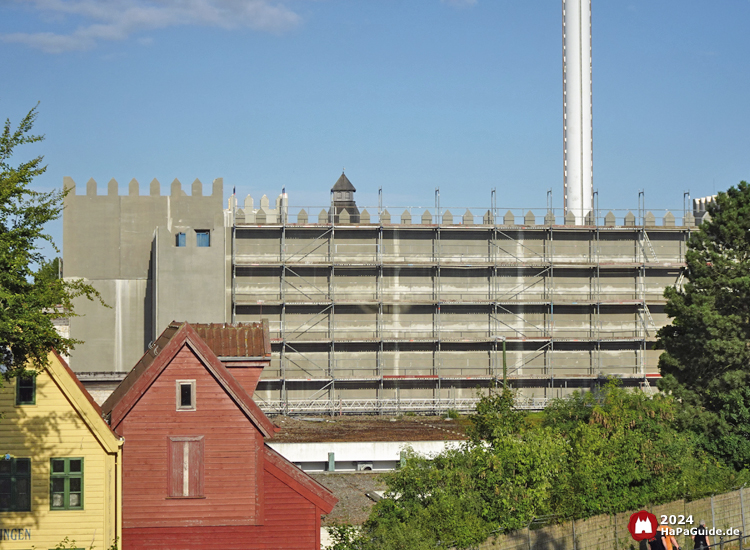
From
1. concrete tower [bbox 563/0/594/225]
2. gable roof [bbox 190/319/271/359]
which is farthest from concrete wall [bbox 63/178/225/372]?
gable roof [bbox 190/319/271/359]

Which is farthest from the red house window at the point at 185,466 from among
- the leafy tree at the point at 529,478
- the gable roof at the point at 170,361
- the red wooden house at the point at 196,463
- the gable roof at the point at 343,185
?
the gable roof at the point at 343,185

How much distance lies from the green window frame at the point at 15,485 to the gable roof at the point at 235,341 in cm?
603

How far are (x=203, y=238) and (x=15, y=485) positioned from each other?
125ft

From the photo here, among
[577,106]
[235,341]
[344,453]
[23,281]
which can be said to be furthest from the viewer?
[577,106]

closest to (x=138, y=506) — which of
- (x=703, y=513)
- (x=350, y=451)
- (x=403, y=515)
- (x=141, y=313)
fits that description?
(x=403, y=515)

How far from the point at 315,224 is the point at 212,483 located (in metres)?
39.4

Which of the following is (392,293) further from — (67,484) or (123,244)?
(67,484)

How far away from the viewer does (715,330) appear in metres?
38.8

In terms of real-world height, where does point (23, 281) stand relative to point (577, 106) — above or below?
below

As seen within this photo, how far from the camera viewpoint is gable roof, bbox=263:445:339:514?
2430 cm

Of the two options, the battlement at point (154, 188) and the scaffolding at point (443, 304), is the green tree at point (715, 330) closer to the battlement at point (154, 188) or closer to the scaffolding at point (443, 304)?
the scaffolding at point (443, 304)

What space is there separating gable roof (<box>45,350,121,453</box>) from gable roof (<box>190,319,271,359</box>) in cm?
439

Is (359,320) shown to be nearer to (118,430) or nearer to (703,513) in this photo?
(703,513)

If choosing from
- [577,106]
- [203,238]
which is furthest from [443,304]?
[577,106]
